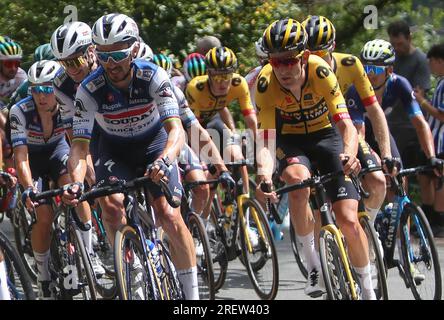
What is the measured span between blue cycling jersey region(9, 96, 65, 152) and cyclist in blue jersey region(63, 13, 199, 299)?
1.17 m

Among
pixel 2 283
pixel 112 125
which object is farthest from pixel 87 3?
pixel 2 283

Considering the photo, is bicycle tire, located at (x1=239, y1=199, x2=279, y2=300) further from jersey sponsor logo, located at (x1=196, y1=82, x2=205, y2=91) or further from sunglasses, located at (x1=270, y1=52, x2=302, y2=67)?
sunglasses, located at (x1=270, y1=52, x2=302, y2=67)

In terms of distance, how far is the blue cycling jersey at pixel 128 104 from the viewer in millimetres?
7062

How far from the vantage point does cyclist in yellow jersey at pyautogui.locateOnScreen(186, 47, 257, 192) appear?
9.60 m

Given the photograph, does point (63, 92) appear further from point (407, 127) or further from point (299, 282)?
point (407, 127)

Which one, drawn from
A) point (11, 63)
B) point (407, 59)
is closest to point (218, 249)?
point (407, 59)

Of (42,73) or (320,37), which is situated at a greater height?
(320,37)

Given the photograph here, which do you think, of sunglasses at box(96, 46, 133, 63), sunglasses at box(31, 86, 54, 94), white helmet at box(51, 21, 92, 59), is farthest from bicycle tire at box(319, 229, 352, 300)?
sunglasses at box(31, 86, 54, 94)

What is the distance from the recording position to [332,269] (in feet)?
23.1

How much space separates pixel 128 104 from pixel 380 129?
1.85 metres

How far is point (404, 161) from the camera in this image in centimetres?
1152

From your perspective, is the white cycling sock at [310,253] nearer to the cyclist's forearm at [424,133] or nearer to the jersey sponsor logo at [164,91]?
the cyclist's forearm at [424,133]

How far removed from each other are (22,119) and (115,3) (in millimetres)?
4993

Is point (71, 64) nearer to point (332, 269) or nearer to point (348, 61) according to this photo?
point (348, 61)
